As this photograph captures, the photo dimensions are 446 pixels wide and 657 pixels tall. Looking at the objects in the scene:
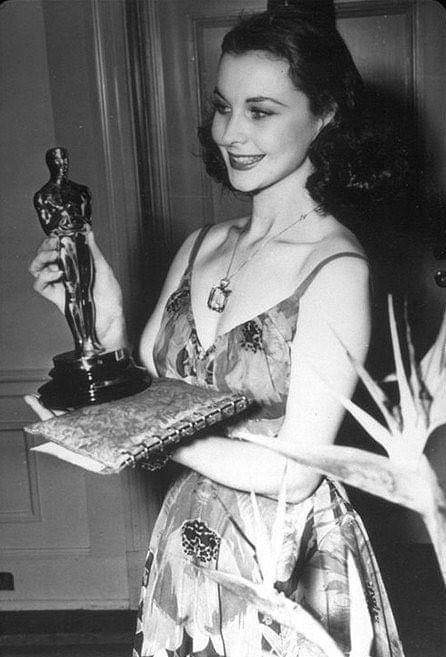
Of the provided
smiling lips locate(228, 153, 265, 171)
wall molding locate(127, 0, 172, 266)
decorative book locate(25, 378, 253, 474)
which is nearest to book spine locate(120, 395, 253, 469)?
decorative book locate(25, 378, 253, 474)

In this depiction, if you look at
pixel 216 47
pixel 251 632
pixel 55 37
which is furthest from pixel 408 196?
pixel 55 37

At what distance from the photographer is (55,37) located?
1.52 metres

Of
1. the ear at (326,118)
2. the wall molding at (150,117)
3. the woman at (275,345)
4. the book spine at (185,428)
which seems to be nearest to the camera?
the book spine at (185,428)

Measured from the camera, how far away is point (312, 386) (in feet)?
2.63

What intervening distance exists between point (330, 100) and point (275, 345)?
33 cm

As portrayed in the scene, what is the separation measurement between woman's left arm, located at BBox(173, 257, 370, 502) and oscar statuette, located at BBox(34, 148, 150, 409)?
0.12 metres

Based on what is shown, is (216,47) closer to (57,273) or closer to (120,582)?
(57,273)

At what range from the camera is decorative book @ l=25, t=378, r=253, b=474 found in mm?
750

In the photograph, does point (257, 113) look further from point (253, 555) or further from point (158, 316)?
point (253, 555)

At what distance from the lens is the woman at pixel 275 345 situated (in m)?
0.85

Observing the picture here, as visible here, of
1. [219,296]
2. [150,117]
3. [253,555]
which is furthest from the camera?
[150,117]

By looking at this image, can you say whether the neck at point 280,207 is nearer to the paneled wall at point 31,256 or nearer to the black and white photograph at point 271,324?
the black and white photograph at point 271,324

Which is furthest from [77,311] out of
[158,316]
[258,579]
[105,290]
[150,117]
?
[150,117]

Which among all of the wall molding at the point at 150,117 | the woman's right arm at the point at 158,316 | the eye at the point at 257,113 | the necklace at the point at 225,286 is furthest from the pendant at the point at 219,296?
the wall molding at the point at 150,117
